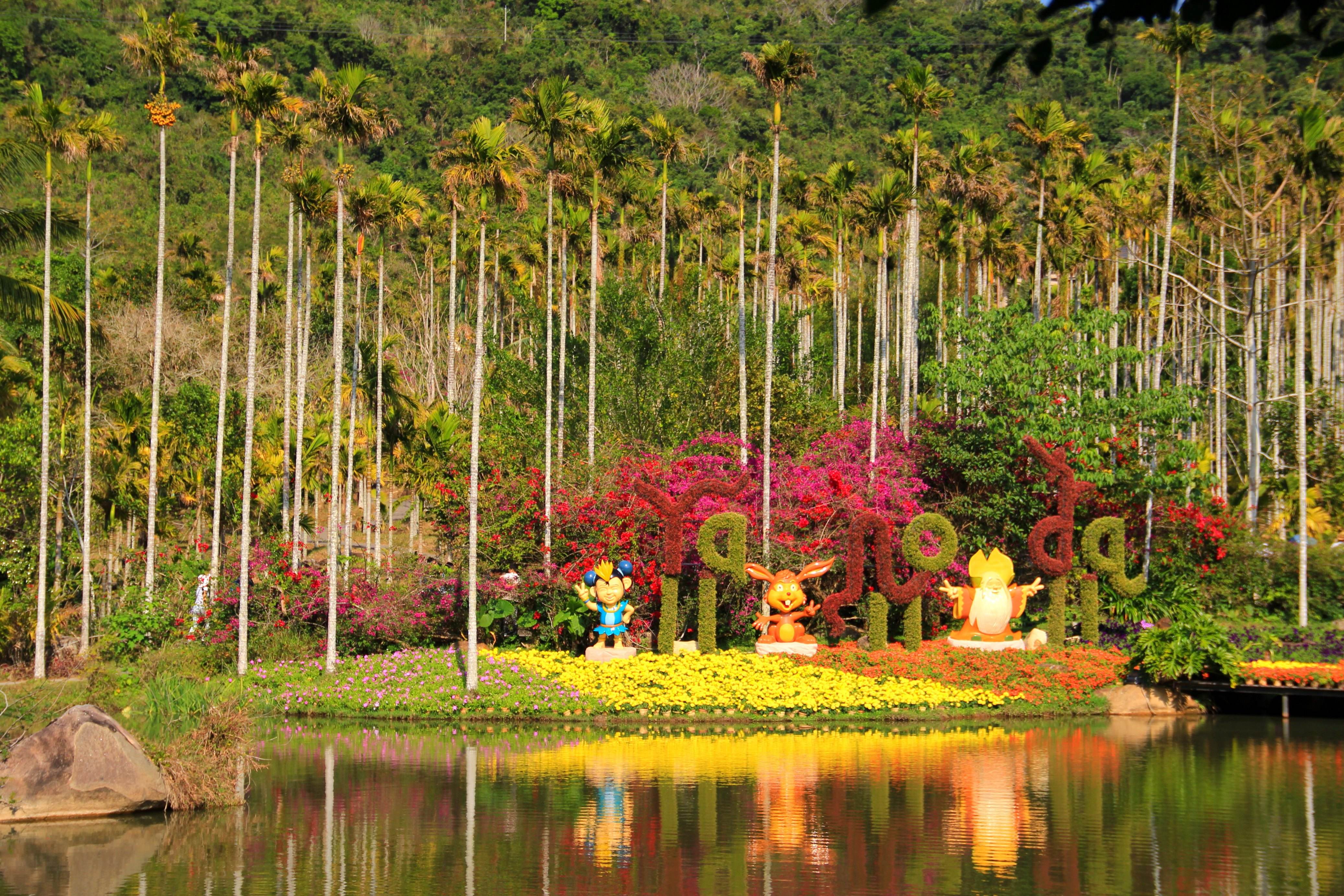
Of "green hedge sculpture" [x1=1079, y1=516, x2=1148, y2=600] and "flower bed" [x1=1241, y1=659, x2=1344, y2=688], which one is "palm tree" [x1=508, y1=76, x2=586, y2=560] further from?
"flower bed" [x1=1241, y1=659, x2=1344, y2=688]

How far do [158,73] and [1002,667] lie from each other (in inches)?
918

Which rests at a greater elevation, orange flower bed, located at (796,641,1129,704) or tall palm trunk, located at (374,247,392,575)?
tall palm trunk, located at (374,247,392,575)

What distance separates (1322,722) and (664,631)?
13250mm

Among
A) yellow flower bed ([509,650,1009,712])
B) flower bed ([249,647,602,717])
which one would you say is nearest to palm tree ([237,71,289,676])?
flower bed ([249,647,602,717])

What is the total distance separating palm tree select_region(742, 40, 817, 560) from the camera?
30.2 m

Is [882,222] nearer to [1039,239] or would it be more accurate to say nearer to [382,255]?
[1039,239]

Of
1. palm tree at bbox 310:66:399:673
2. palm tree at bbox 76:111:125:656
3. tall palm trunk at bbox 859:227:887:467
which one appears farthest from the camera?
tall palm trunk at bbox 859:227:887:467

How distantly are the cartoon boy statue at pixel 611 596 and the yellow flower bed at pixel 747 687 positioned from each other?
1.18 m

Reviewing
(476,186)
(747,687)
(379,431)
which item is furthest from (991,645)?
(379,431)

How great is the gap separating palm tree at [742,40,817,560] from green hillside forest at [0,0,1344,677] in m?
0.20

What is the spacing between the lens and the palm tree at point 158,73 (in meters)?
28.6

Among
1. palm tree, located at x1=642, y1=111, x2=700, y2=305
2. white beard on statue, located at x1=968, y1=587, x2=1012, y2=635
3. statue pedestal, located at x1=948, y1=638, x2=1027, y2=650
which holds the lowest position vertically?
statue pedestal, located at x1=948, y1=638, x2=1027, y2=650

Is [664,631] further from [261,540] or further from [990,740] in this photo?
[261,540]

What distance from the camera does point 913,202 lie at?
39344 millimetres
